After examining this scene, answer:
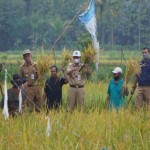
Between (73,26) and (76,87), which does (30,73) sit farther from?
(73,26)

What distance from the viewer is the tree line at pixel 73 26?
53.1m

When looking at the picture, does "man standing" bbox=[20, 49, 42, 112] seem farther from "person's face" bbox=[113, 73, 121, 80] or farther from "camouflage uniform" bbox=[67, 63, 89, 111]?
"person's face" bbox=[113, 73, 121, 80]

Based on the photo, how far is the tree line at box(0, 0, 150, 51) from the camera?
174 feet

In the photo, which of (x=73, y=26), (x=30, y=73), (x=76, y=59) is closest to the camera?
(x=30, y=73)

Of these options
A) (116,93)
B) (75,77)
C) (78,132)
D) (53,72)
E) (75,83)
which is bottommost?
(78,132)

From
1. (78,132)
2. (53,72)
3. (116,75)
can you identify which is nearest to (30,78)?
(53,72)

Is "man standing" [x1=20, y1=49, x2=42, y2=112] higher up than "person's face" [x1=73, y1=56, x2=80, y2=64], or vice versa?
"person's face" [x1=73, y1=56, x2=80, y2=64]

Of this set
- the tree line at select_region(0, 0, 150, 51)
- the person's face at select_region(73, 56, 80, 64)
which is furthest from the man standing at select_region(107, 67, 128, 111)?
the tree line at select_region(0, 0, 150, 51)

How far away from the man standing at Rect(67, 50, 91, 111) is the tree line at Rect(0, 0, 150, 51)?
4298cm

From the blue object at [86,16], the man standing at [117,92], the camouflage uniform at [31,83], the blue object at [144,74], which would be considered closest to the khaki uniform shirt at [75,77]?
the man standing at [117,92]

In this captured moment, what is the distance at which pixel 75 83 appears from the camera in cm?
923

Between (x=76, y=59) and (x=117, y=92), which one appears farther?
(x=117, y=92)

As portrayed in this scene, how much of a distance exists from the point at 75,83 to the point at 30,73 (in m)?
0.91

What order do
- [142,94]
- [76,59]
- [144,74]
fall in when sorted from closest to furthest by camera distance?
[76,59] < [144,74] < [142,94]
